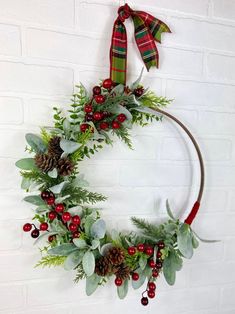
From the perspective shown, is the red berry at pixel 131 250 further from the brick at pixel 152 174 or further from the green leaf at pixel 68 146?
the green leaf at pixel 68 146

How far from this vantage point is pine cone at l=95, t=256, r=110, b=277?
677 millimetres

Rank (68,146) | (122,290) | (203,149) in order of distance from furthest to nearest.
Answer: (203,149) < (122,290) < (68,146)

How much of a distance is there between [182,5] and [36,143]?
0.52 m

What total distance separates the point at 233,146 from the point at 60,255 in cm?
58

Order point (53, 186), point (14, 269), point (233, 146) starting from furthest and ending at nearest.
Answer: point (233, 146) < point (14, 269) < point (53, 186)

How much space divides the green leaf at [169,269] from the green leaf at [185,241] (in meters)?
0.05

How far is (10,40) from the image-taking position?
665mm

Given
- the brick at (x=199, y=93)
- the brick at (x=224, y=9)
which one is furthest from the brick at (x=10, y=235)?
the brick at (x=224, y=9)

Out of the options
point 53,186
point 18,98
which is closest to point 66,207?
point 53,186

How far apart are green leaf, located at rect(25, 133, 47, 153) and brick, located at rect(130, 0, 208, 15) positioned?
1.36ft

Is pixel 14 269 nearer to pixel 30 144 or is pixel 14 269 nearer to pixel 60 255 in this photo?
pixel 60 255

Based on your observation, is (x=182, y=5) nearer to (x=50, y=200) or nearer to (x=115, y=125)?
(x=115, y=125)

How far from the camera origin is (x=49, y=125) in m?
0.72

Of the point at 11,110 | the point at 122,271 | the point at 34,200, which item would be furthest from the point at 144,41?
the point at 122,271
